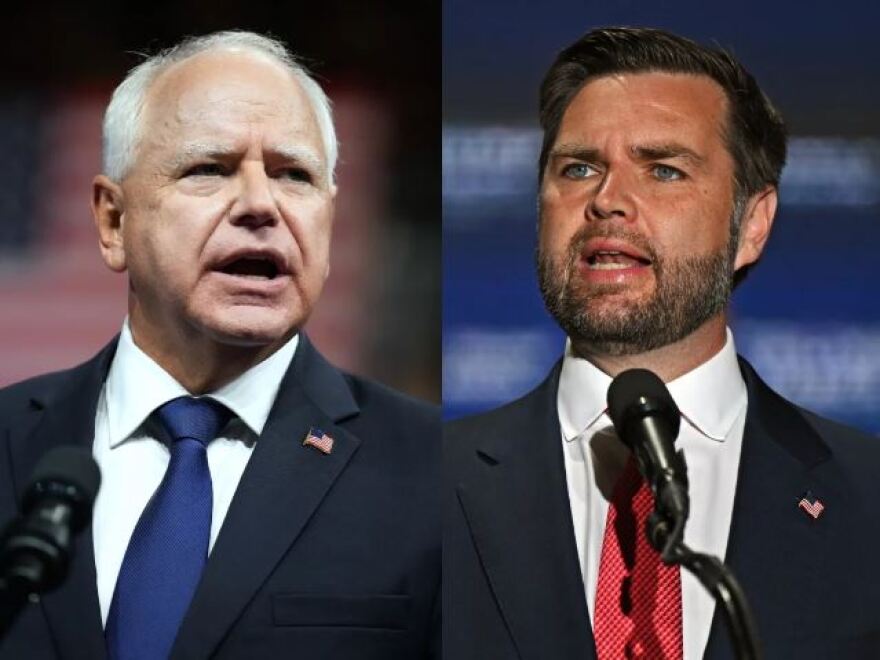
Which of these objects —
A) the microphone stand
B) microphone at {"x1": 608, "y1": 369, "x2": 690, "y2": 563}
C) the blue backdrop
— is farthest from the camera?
the blue backdrop

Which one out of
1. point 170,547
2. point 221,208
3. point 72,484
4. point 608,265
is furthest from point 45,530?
point 608,265

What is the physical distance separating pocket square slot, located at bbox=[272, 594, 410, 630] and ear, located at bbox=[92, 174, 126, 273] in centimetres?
83

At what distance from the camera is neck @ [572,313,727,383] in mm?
2994

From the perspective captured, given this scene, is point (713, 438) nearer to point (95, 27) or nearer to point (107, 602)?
point (107, 602)

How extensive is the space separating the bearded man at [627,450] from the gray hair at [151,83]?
19.9 inches

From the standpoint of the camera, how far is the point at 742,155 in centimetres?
305

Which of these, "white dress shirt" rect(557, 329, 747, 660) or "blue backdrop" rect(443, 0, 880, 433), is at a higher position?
"blue backdrop" rect(443, 0, 880, 433)

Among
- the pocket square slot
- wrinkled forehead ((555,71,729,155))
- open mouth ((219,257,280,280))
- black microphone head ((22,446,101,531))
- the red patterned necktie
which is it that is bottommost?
the pocket square slot

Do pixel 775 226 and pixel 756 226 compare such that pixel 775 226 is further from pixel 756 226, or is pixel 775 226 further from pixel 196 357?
pixel 196 357

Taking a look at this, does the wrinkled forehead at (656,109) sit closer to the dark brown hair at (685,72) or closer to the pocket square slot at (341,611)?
the dark brown hair at (685,72)

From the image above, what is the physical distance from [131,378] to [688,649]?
131 centimetres

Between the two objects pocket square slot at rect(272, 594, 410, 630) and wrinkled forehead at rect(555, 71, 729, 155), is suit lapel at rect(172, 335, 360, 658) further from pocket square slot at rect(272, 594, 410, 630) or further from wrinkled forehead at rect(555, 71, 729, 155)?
wrinkled forehead at rect(555, 71, 729, 155)

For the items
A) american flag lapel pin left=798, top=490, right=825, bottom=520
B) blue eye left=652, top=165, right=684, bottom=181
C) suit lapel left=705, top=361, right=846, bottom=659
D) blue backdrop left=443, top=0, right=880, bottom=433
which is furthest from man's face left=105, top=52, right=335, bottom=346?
american flag lapel pin left=798, top=490, right=825, bottom=520

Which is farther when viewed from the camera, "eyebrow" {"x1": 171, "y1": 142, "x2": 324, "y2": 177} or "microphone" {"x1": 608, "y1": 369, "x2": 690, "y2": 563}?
"eyebrow" {"x1": 171, "y1": 142, "x2": 324, "y2": 177}
